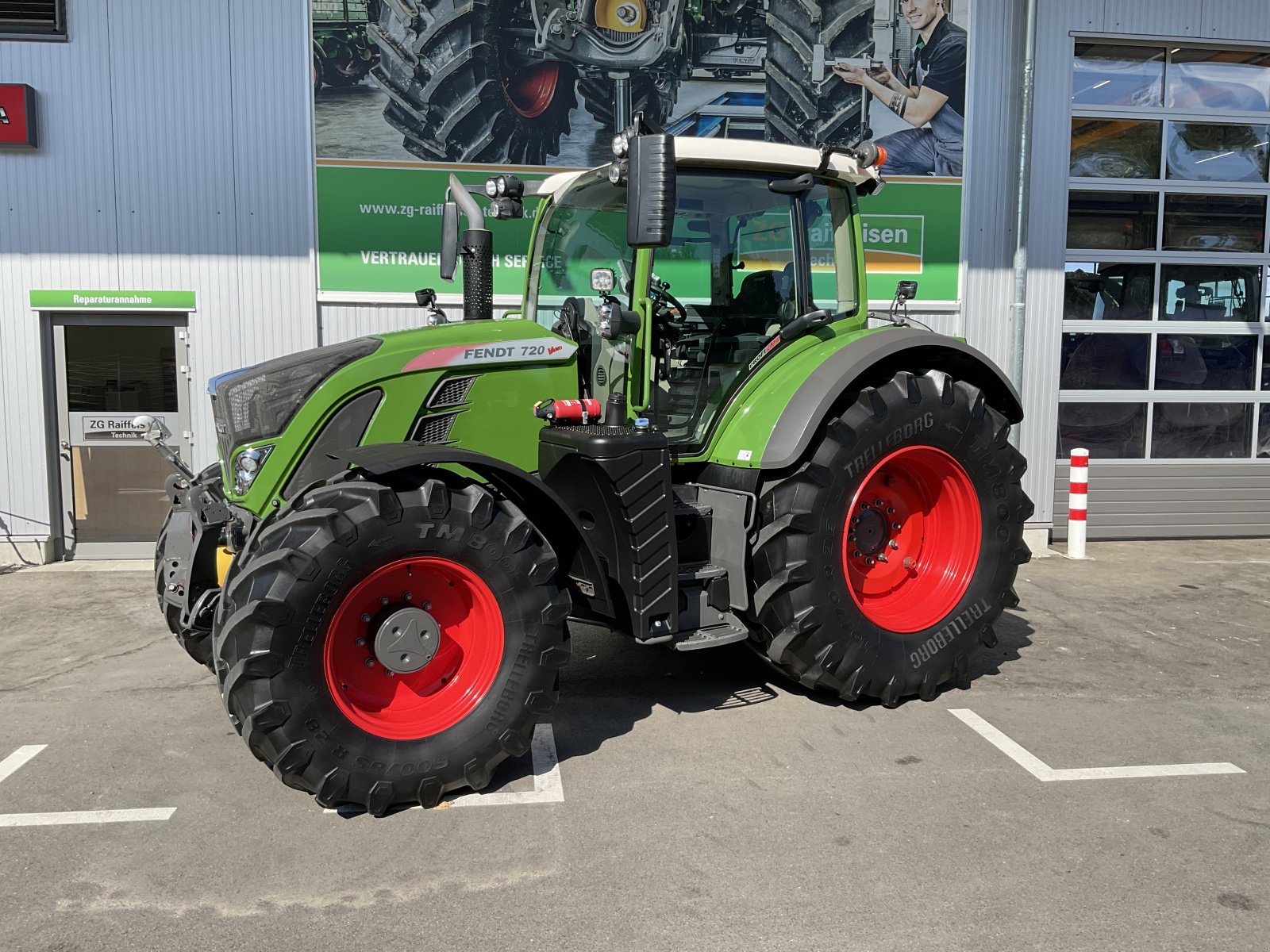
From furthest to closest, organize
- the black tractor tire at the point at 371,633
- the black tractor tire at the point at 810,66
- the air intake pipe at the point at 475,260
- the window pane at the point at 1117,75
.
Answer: the window pane at the point at 1117,75 → the black tractor tire at the point at 810,66 → the air intake pipe at the point at 475,260 → the black tractor tire at the point at 371,633

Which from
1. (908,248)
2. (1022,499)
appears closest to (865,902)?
(1022,499)

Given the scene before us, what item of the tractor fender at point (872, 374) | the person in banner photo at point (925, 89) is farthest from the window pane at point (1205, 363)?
the tractor fender at point (872, 374)

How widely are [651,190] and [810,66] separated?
524 centimetres

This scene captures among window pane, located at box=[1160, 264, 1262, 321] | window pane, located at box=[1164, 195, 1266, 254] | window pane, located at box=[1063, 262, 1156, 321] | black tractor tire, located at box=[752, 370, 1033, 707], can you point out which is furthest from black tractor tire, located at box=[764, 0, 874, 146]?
black tractor tire, located at box=[752, 370, 1033, 707]

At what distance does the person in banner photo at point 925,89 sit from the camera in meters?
8.01

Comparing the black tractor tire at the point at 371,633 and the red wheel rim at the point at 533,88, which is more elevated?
the red wheel rim at the point at 533,88

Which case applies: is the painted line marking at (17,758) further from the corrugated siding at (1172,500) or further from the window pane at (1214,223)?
the window pane at (1214,223)

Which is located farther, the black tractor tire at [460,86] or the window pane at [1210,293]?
the window pane at [1210,293]

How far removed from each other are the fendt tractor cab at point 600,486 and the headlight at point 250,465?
0.01 metres

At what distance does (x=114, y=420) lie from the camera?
7699 mm

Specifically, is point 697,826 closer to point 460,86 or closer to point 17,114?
point 460,86

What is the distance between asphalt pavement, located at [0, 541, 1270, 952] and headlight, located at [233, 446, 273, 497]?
42.1 inches

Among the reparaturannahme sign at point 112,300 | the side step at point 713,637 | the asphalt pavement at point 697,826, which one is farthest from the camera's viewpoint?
the reparaturannahme sign at point 112,300

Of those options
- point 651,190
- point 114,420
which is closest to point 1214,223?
point 651,190
